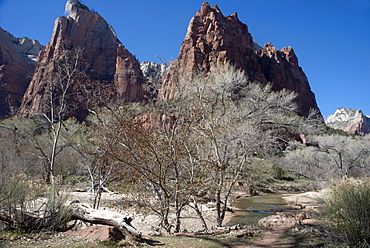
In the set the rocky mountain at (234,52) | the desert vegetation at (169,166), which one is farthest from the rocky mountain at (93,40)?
the desert vegetation at (169,166)

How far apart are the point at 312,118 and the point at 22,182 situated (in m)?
12.5

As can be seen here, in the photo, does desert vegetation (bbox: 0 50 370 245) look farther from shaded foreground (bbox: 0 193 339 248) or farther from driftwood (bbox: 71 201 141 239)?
shaded foreground (bbox: 0 193 339 248)

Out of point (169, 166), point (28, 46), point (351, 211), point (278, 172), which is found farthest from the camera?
point (28, 46)

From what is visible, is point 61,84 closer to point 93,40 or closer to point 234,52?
point 234,52

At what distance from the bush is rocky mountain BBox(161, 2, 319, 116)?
65660 mm

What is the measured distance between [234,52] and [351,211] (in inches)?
3306

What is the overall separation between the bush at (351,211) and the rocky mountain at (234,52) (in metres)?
65.7

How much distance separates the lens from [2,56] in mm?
78938

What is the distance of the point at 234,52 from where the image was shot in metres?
82.6

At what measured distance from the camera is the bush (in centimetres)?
466

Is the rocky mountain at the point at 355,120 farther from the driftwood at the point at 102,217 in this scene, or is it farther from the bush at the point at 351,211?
the driftwood at the point at 102,217

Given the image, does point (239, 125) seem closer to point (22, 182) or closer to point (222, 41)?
point (22, 182)

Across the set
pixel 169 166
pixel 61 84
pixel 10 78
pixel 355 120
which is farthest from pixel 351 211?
pixel 355 120

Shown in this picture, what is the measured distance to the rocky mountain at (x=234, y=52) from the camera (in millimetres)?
76262
